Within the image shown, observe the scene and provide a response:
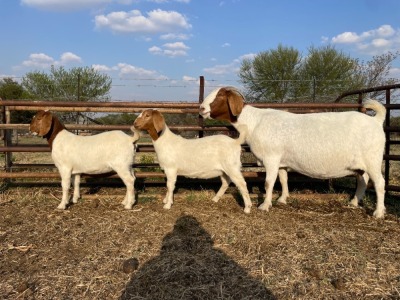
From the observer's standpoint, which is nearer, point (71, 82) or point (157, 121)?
point (157, 121)

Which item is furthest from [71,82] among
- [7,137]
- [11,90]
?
[7,137]

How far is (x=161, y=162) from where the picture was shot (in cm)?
644

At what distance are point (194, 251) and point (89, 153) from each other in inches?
111

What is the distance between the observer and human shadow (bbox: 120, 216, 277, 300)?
3.48 m

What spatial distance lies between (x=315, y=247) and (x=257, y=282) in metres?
1.28

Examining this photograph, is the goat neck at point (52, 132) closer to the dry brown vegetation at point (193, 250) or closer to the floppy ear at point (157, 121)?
the dry brown vegetation at point (193, 250)

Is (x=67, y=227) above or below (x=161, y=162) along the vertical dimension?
below

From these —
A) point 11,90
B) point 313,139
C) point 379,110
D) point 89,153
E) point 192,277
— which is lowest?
point 192,277

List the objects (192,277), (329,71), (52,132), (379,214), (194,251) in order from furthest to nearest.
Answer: (329,71)
(52,132)
(379,214)
(194,251)
(192,277)

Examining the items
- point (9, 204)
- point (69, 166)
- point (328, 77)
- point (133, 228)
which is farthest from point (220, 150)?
point (328, 77)

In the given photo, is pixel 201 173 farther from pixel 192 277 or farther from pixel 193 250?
pixel 192 277

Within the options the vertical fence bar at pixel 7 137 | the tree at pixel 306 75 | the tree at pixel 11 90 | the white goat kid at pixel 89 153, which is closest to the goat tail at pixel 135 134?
the white goat kid at pixel 89 153

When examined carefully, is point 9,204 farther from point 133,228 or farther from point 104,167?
point 133,228

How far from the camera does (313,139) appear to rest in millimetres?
6086
